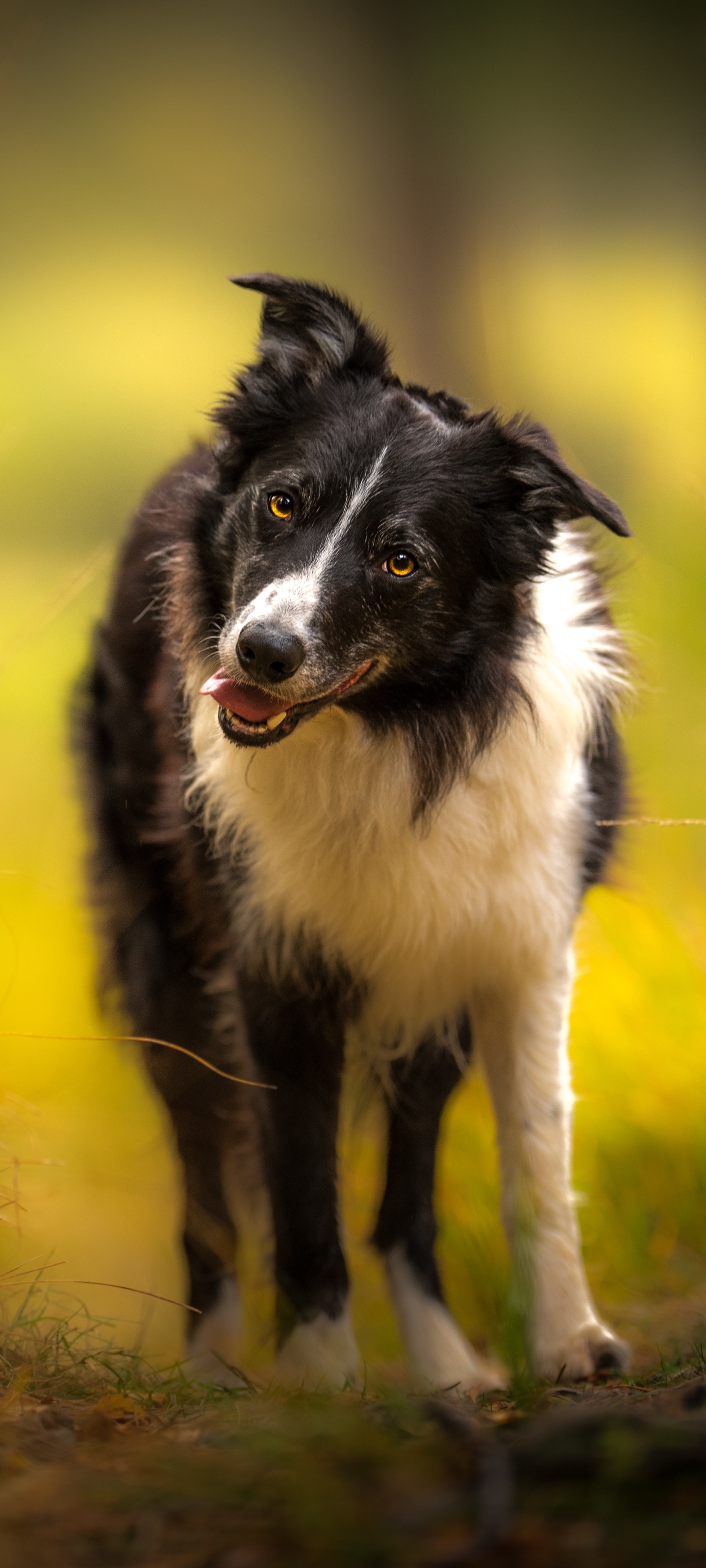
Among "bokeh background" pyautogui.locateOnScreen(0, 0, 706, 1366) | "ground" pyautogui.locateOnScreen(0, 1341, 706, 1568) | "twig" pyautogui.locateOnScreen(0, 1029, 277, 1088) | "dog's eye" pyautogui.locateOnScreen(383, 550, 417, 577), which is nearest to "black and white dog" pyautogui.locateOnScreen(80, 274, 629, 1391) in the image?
"dog's eye" pyautogui.locateOnScreen(383, 550, 417, 577)

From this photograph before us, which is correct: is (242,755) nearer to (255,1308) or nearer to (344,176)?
(255,1308)

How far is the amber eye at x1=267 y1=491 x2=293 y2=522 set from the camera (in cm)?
254

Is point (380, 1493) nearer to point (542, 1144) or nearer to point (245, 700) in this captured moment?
point (245, 700)

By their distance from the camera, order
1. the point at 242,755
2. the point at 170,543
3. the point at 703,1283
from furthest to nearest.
A: the point at 703,1283, the point at 170,543, the point at 242,755

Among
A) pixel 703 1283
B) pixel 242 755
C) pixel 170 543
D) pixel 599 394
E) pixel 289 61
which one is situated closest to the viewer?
pixel 242 755

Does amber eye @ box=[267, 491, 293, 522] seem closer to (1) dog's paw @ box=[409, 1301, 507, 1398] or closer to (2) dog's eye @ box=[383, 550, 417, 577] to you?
(2) dog's eye @ box=[383, 550, 417, 577]

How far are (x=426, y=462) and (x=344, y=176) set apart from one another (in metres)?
5.92

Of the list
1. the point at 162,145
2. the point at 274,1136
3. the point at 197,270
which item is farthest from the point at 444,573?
the point at 162,145

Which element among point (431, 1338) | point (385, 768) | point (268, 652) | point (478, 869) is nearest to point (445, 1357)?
point (431, 1338)

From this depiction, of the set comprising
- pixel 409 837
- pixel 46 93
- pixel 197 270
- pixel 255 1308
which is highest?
pixel 46 93

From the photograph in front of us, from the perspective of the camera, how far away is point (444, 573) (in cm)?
256

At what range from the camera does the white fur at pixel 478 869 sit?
2.69 metres

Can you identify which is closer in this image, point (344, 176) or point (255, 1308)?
point (255, 1308)

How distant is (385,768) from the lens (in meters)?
2.67
